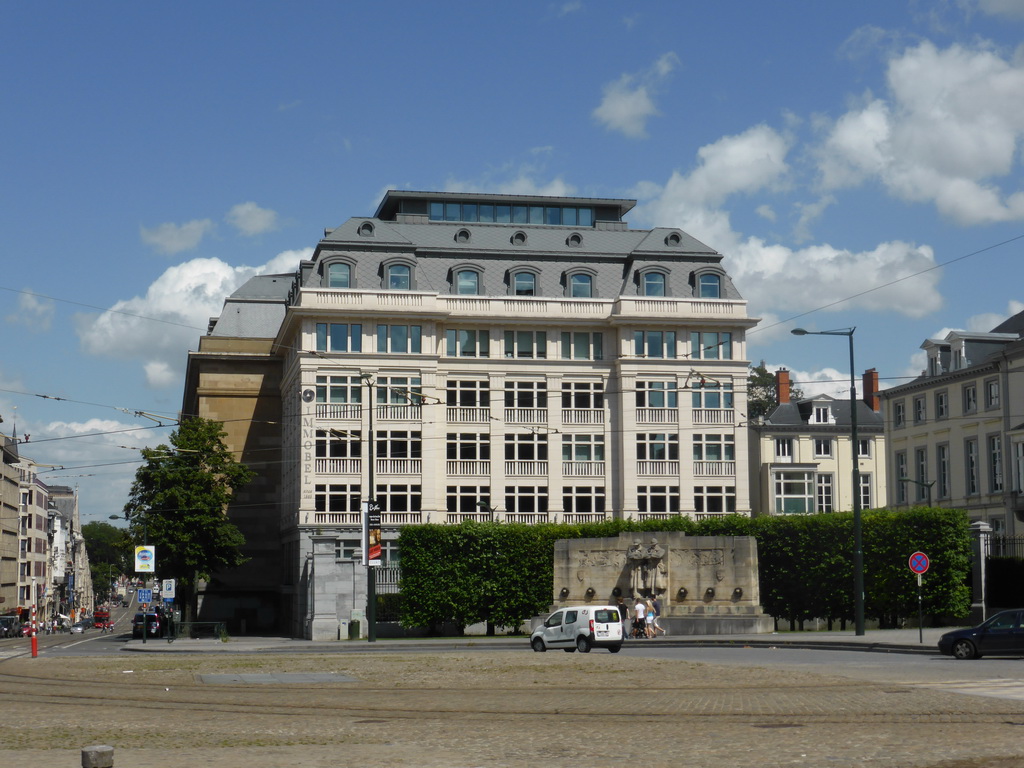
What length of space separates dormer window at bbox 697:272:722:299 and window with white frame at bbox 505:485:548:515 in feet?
46.5

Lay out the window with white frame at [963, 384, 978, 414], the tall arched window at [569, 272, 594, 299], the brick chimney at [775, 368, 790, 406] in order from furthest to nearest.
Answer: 1. the brick chimney at [775, 368, 790, 406]
2. the tall arched window at [569, 272, 594, 299]
3. the window with white frame at [963, 384, 978, 414]

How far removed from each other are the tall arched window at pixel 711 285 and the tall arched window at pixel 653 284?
2207mm

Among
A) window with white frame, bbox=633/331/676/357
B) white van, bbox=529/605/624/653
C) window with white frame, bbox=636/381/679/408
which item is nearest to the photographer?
white van, bbox=529/605/624/653

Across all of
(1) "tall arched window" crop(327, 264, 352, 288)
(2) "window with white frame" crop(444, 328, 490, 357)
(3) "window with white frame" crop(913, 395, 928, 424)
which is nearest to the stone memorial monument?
(2) "window with white frame" crop(444, 328, 490, 357)

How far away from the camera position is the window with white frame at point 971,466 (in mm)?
70000

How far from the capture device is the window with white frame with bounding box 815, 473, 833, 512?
308 ft

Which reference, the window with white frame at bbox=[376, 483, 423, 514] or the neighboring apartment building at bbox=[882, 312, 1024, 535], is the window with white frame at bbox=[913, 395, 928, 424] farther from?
the window with white frame at bbox=[376, 483, 423, 514]

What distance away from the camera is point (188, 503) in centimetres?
6525

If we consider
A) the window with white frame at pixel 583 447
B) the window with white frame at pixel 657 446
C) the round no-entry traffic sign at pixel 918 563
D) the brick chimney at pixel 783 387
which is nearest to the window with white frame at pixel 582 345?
the window with white frame at pixel 583 447

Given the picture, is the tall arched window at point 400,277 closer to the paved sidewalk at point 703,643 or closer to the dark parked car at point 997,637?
the paved sidewalk at point 703,643

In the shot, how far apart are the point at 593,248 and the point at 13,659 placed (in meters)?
42.2

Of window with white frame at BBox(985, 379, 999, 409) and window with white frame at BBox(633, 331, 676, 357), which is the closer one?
window with white frame at BBox(985, 379, 999, 409)

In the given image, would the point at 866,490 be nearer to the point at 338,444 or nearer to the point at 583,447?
the point at 583,447

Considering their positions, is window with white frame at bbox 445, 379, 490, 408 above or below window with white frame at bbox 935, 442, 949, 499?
above
